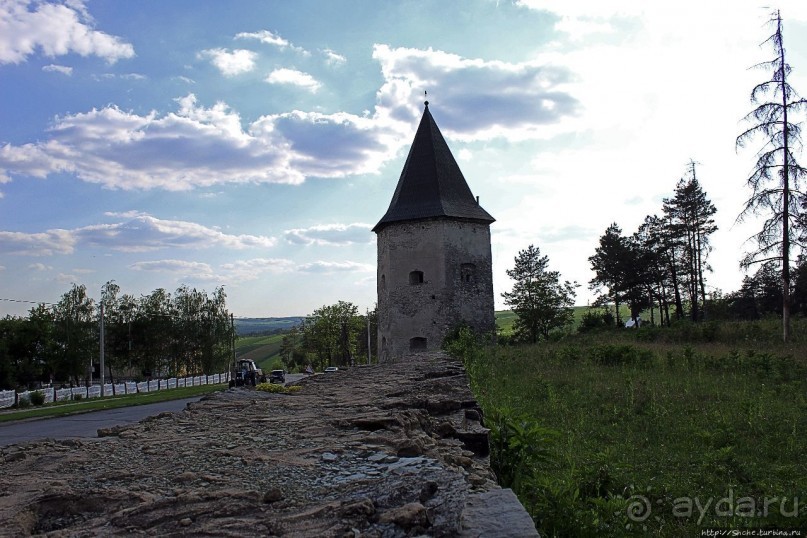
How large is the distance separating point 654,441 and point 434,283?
761 inches

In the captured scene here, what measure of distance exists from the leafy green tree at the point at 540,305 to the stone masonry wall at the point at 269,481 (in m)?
37.9

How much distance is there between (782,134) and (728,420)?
1516 centimetres


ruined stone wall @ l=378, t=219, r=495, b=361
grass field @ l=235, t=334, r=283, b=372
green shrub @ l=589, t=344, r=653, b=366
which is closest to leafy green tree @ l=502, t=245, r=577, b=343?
ruined stone wall @ l=378, t=219, r=495, b=361

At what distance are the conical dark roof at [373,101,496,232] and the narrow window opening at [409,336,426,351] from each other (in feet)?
18.0

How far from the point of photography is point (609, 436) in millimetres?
8164

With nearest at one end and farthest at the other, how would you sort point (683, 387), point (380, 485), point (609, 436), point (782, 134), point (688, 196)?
point (380, 485), point (609, 436), point (683, 387), point (782, 134), point (688, 196)

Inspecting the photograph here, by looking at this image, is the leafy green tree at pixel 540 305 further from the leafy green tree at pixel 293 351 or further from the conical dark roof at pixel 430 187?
the leafy green tree at pixel 293 351

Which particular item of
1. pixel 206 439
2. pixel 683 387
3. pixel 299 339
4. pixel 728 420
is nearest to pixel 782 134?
pixel 683 387

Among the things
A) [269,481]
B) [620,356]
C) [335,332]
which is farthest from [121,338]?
[269,481]

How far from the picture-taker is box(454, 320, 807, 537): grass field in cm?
463

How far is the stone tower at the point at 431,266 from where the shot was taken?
27.0 meters

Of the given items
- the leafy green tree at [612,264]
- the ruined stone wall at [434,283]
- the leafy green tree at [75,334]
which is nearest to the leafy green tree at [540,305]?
the leafy green tree at [612,264]

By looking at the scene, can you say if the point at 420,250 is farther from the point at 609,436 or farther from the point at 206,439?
the point at 206,439

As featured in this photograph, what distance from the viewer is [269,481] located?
8.85 feet
